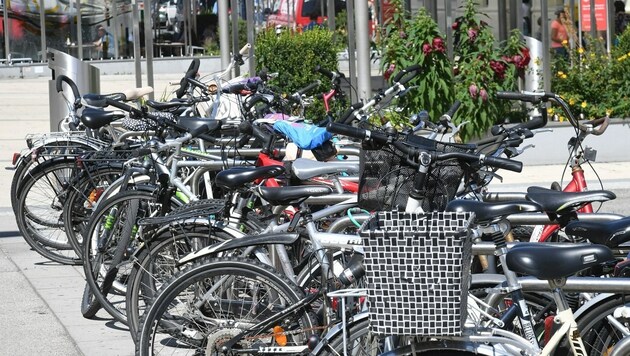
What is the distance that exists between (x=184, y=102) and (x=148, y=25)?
216 inches

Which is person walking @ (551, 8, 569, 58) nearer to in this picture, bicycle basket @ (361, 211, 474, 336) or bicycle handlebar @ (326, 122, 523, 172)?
bicycle handlebar @ (326, 122, 523, 172)

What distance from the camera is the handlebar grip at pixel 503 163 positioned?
459cm

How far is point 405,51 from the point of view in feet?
40.6

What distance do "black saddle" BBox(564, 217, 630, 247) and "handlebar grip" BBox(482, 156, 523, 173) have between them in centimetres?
38

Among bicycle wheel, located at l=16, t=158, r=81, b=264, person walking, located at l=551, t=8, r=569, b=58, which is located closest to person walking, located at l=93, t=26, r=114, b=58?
person walking, located at l=551, t=8, r=569, b=58

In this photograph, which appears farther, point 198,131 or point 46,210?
point 46,210

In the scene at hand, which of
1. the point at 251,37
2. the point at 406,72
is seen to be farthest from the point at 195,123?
the point at 251,37

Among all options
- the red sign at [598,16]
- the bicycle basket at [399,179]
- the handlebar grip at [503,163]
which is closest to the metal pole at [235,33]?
the red sign at [598,16]

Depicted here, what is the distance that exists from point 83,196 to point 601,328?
4.60m

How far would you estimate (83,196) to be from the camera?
25.7 feet

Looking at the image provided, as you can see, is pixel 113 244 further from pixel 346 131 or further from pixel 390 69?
pixel 390 69

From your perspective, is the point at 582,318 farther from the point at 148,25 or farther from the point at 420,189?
the point at 148,25

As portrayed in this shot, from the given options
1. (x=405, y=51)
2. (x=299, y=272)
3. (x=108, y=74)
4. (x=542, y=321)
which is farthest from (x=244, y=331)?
(x=108, y=74)

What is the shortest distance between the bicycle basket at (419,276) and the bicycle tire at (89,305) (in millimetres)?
3538
